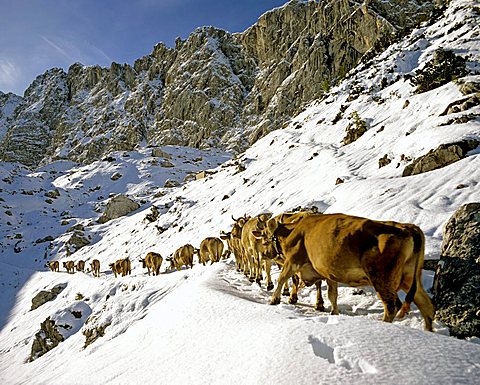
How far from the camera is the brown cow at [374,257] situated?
3.91 m

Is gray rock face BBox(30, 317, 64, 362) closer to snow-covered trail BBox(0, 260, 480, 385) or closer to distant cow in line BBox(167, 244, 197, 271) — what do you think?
distant cow in line BBox(167, 244, 197, 271)

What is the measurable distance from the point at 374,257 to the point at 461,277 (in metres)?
1.33

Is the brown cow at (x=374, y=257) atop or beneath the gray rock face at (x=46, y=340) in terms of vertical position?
atop

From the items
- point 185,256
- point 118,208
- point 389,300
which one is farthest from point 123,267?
point 118,208

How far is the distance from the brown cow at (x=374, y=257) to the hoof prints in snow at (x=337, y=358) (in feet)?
4.79

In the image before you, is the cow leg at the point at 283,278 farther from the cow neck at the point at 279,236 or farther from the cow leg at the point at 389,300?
the cow leg at the point at 389,300

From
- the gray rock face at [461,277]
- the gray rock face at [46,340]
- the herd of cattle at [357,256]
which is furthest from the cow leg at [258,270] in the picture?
the gray rock face at [46,340]

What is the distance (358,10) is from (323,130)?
70.1m

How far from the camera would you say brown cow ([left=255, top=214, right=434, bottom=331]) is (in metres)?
3.91

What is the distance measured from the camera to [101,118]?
136m

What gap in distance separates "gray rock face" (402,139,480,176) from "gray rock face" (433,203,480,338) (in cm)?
765

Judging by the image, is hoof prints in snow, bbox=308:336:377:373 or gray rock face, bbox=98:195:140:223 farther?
gray rock face, bbox=98:195:140:223

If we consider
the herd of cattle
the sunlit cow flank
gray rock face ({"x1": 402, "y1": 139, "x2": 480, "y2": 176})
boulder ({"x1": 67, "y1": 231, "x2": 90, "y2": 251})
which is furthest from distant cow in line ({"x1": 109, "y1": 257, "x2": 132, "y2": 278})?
boulder ({"x1": 67, "y1": 231, "x2": 90, "y2": 251})

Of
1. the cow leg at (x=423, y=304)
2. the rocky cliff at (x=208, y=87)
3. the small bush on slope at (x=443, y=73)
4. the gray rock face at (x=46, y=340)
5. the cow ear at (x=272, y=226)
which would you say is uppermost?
the rocky cliff at (x=208, y=87)
